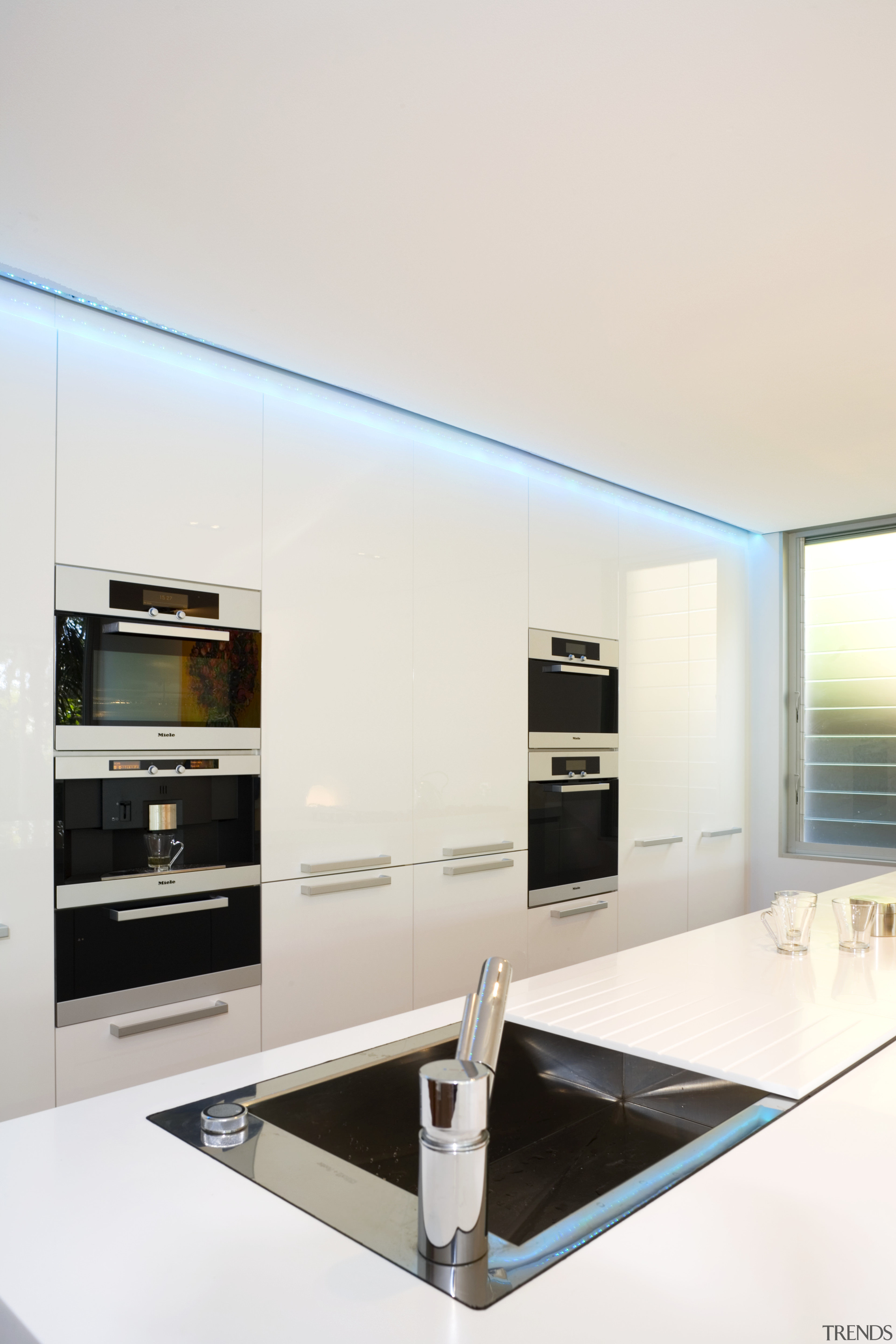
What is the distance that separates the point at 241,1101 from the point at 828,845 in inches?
166

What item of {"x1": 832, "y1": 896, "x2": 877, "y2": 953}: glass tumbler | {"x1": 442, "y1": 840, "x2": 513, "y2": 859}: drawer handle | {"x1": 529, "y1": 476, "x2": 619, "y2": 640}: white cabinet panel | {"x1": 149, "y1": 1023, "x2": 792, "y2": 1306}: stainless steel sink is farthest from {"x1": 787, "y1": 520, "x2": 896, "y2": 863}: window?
{"x1": 149, "y1": 1023, "x2": 792, "y2": 1306}: stainless steel sink

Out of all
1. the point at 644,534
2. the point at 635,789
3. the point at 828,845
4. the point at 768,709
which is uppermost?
the point at 644,534

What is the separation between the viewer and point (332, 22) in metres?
1.40

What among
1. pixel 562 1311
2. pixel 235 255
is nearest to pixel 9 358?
pixel 235 255

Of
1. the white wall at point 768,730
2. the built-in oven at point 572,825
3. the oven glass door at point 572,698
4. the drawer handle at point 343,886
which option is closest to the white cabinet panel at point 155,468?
the drawer handle at point 343,886

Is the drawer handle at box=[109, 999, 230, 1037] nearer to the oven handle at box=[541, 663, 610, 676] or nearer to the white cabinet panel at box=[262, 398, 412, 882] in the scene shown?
the white cabinet panel at box=[262, 398, 412, 882]

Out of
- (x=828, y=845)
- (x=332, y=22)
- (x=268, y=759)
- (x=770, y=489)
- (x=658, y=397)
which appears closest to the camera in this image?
(x=332, y=22)

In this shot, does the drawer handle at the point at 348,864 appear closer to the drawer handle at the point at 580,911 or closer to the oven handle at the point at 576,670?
the drawer handle at the point at 580,911

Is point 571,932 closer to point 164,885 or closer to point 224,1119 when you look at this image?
point 164,885

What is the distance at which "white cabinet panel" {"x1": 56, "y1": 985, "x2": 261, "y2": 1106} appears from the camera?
2328 mm

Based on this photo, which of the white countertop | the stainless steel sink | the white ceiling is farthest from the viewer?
the white ceiling

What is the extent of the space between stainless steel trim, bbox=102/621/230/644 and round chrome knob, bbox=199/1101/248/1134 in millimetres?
1547

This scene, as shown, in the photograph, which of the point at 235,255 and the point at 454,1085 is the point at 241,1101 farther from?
the point at 235,255

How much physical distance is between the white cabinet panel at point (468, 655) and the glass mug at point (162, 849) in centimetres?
82
